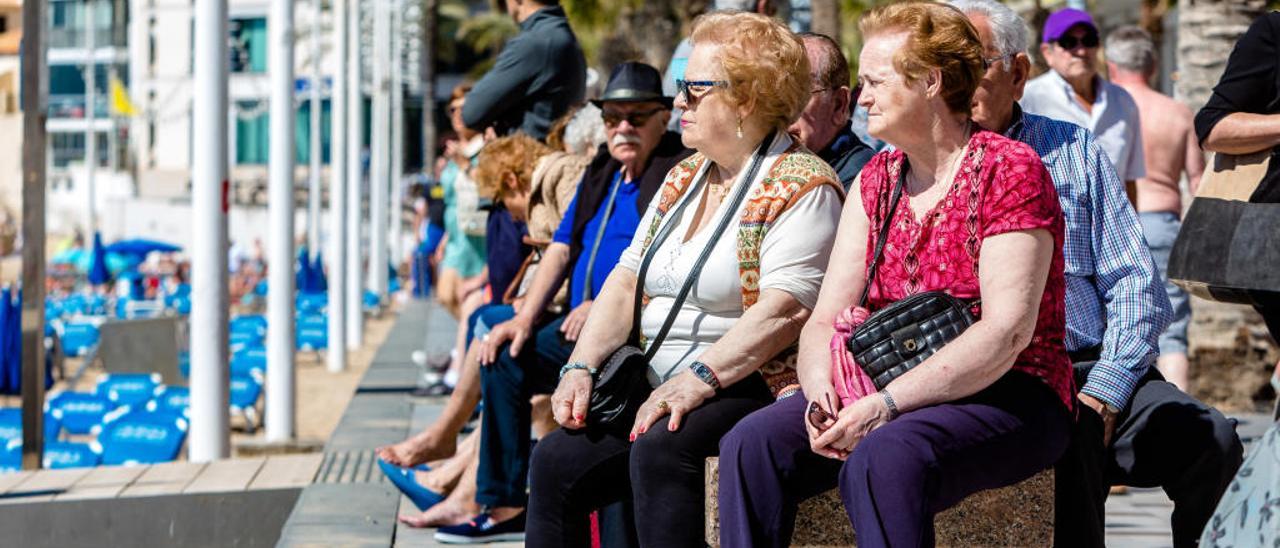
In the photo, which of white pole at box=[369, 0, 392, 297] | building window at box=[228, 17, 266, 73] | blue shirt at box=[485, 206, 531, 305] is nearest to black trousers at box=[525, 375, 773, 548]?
blue shirt at box=[485, 206, 531, 305]

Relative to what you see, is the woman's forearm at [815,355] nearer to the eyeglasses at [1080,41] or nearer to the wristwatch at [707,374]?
the wristwatch at [707,374]

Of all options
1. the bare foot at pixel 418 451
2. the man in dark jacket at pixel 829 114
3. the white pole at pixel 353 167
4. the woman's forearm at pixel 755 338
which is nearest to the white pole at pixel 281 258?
the bare foot at pixel 418 451

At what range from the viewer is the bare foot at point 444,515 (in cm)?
597

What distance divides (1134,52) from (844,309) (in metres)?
3.98

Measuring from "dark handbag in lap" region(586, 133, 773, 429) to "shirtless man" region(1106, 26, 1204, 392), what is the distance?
292cm

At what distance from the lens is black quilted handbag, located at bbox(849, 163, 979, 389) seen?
358cm

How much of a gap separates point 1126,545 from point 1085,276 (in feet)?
5.97

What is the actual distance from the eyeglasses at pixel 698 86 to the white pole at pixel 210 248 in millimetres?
4701

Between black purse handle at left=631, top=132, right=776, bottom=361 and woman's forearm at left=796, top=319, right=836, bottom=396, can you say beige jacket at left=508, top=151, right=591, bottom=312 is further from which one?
woman's forearm at left=796, top=319, right=836, bottom=396

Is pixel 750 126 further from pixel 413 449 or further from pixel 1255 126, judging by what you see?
pixel 413 449

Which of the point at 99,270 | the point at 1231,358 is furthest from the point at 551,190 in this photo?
the point at 99,270

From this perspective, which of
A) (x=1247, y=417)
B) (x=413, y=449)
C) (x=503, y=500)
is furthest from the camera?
(x=1247, y=417)

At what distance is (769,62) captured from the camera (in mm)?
4336

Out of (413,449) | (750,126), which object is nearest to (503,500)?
(413,449)
